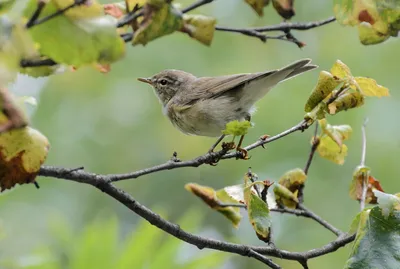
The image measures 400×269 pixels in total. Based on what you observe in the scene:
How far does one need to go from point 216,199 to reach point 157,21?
95cm

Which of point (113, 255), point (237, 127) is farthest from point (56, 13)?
point (113, 255)

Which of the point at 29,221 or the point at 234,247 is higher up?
the point at 234,247

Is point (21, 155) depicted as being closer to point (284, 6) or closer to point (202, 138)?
point (284, 6)

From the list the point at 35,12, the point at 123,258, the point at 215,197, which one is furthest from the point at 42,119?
the point at 35,12

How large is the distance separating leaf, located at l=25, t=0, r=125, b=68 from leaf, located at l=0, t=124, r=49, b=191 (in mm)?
209

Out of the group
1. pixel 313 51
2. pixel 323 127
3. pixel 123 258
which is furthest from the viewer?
pixel 313 51

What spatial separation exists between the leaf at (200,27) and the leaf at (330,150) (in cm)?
68

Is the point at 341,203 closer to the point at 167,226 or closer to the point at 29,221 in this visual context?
the point at 29,221

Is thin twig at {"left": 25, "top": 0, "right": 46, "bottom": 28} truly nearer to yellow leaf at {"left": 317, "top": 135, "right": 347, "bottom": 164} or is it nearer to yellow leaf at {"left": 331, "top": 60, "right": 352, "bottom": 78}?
yellow leaf at {"left": 331, "top": 60, "right": 352, "bottom": 78}

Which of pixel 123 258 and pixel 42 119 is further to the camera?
pixel 42 119

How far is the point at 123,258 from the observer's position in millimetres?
3320

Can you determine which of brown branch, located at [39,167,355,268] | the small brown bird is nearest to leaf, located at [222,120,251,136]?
brown branch, located at [39,167,355,268]

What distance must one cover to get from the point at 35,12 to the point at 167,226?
86 cm

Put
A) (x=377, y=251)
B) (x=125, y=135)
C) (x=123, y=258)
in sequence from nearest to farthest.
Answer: (x=377, y=251)
(x=123, y=258)
(x=125, y=135)
